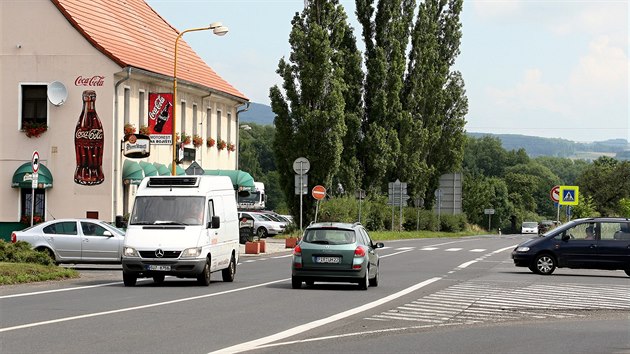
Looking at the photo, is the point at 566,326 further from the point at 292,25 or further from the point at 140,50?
the point at 292,25

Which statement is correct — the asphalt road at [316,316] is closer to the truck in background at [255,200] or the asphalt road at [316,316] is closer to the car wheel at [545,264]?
the car wheel at [545,264]

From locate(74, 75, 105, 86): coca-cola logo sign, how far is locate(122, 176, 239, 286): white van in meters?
20.9

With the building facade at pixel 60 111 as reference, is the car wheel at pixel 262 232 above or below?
below

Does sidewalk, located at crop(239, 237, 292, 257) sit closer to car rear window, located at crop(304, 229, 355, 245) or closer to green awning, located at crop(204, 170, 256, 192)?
green awning, located at crop(204, 170, 256, 192)

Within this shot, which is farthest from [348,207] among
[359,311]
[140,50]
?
[359,311]

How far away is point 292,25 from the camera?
62.8 meters

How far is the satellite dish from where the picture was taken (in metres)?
46.4

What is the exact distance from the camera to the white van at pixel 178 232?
950 inches

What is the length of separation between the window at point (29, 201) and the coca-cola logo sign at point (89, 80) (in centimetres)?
456

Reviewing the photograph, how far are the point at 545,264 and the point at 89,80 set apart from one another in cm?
2182

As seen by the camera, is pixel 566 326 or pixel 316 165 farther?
pixel 316 165

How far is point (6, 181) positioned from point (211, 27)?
1059cm

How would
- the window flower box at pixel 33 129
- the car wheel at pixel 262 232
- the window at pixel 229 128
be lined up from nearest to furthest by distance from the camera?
the window flower box at pixel 33 129 < the window at pixel 229 128 < the car wheel at pixel 262 232

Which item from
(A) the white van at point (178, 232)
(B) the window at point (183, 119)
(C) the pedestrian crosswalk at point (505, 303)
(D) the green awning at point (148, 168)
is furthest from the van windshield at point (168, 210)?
(B) the window at point (183, 119)
